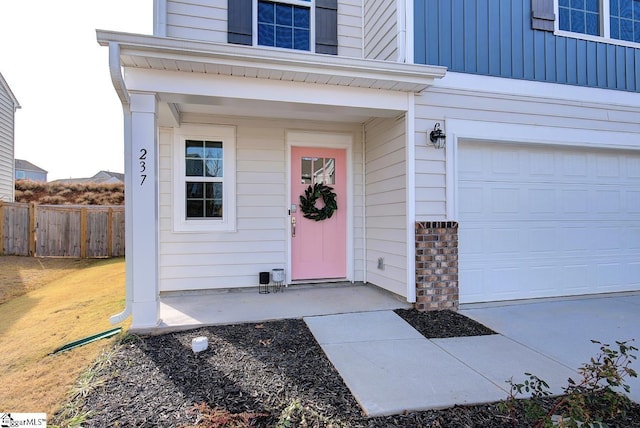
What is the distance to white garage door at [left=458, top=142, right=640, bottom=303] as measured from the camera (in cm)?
425

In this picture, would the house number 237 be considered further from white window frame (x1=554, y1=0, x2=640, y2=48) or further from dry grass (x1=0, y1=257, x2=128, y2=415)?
white window frame (x1=554, y1=0, x2=640, y2=48)

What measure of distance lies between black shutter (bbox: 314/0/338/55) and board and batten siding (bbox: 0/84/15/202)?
12.1 meters

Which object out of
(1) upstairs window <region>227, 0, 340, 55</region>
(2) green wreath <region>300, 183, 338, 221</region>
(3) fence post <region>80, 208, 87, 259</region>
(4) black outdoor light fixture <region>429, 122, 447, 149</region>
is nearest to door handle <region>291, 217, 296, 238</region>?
(2) green wreath <region>300, 183, 338, 221</region>

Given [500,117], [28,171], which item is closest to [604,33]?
[500,117]

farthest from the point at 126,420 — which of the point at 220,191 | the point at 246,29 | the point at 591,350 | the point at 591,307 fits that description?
the point at 591,307

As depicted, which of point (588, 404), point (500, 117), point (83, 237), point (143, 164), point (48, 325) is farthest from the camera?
point (83, 237)

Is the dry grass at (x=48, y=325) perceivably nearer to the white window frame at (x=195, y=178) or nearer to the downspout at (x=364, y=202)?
the white window frame at (x=195, y=178)

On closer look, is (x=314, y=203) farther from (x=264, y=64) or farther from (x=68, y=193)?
(x=68, y=193)

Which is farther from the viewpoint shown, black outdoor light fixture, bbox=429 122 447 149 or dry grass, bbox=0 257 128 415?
black outdoor light fixture, bbox=429 122 447 149

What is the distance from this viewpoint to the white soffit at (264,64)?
300 cm

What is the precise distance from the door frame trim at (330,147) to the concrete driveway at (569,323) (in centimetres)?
183

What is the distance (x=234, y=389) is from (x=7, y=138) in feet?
48.4

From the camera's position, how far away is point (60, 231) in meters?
8.58

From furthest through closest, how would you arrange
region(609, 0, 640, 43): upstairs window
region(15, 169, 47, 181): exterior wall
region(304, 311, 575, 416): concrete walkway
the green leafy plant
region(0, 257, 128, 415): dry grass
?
region(15, 169, 47, 181): exterior wall < region(609, 0, 640, 43): upstairs window < region(0, 257, 128, 415): dry grass < region(304, 311, 575, 416): concrete walkway < the green leafy plant
